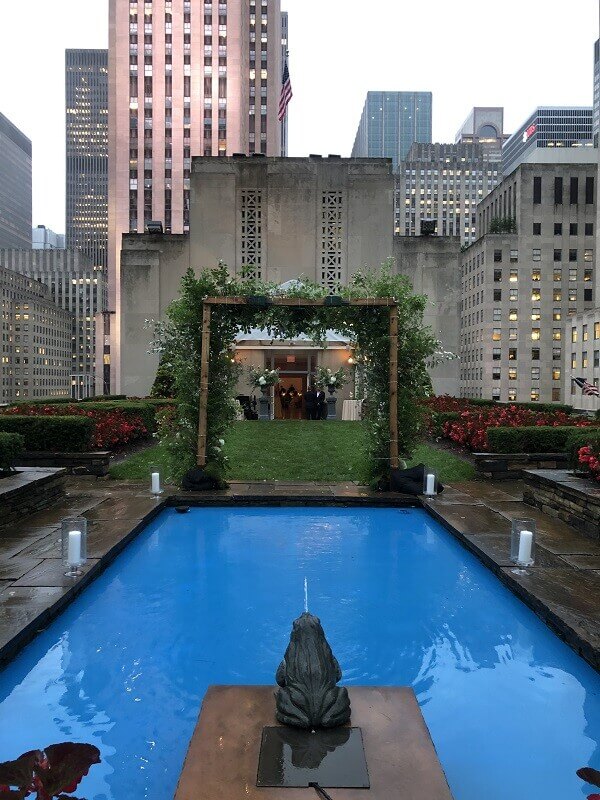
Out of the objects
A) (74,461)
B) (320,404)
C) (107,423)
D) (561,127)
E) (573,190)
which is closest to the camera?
(74,461)

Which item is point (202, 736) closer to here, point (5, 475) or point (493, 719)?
point (493, 719)

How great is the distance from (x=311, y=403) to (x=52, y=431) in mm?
13315

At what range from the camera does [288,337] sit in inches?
440

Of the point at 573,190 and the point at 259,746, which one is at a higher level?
the point at 573,190

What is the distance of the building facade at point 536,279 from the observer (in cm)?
9600

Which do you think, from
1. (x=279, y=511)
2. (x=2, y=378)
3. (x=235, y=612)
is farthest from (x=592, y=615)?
(x=2, y=378)

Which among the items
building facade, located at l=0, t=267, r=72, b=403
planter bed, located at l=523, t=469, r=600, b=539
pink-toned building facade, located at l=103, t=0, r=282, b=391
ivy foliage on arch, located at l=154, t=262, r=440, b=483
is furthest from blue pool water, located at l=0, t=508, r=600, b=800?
building facade, located at l=0, t=267, r=72, b=403

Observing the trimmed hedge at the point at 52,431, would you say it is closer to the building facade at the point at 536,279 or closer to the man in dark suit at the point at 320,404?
the man in dark suit at the point at 320,404

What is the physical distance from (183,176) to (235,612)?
85.0m

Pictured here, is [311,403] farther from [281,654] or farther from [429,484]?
[281,654]

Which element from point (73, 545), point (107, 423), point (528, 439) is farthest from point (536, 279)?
point (73, 545)

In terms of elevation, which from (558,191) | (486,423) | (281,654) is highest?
(558,191)

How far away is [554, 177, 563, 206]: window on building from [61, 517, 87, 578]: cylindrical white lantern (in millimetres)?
106909

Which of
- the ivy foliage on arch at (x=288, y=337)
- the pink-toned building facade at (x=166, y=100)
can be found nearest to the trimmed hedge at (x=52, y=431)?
the ivy foliage on arch at (x=288, y=337)
